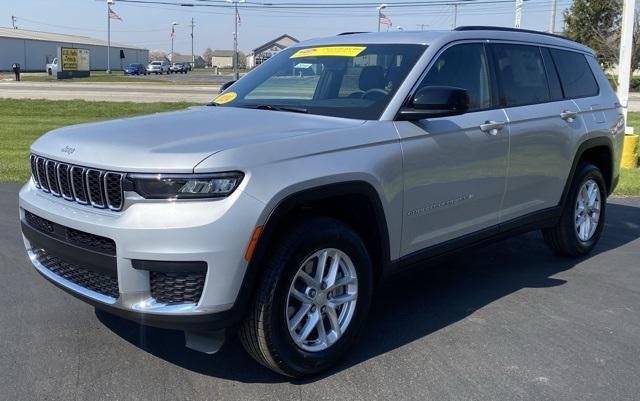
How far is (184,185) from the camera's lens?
3064 mm

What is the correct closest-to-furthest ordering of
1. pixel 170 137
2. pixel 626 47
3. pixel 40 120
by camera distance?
pixel 170 137, pixel 626 47, pixel 40 120

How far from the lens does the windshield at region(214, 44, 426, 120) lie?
13.7 ft

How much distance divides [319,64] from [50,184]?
84.0 inches

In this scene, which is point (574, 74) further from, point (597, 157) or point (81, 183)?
point (81, 183)

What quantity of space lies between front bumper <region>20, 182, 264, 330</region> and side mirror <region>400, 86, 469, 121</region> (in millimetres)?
1342

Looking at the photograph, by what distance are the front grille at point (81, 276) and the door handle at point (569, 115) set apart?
3854 millimetres

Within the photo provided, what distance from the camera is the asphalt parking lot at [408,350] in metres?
3.47

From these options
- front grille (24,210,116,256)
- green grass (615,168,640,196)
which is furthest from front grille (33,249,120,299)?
green grass (615,168,640,196)

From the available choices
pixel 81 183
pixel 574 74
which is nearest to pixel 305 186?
pixel 81 183

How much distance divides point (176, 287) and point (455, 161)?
→ 2.07 meters

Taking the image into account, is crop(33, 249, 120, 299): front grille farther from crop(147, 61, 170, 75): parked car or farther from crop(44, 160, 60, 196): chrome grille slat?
crop(147, 61, 170, 75): parked car

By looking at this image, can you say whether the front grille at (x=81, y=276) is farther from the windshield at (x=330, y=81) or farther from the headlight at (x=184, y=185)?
the windshield at (x=330, y=81)

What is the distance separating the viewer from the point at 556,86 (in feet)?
18.2

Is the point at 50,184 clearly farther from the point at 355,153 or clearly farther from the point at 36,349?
the point at 355,153
